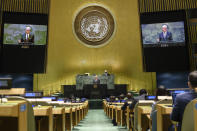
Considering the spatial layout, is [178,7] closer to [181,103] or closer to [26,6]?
[26,6]

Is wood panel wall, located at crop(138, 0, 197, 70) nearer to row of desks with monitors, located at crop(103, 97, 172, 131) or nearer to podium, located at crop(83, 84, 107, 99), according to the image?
podium, located at crop(83, 84, 107, 99)

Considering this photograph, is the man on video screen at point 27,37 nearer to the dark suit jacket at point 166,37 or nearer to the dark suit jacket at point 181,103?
the dark suit jacket at point 166,37

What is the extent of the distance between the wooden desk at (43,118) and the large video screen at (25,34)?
41.5ft

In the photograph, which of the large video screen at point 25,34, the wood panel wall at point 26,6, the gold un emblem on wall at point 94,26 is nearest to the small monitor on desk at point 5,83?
the large video screen at point 25,34

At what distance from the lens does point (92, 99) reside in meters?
15.8

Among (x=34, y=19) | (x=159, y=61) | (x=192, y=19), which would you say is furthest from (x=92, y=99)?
(x=192, y=19)

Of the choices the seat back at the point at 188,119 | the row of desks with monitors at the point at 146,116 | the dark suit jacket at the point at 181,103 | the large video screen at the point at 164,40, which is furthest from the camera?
the large video screen at the point at 164,40

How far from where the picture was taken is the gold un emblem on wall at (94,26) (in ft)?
63.1

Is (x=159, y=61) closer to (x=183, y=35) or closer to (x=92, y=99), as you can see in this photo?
(x=183, y=35)

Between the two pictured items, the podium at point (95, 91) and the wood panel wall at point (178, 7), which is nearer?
the wood panel wall at point (178, 7)

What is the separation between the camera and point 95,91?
16.0 meters

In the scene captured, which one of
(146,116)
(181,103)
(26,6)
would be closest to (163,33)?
(26,6)

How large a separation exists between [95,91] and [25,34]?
5.73 metres

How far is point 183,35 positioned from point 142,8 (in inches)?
132
